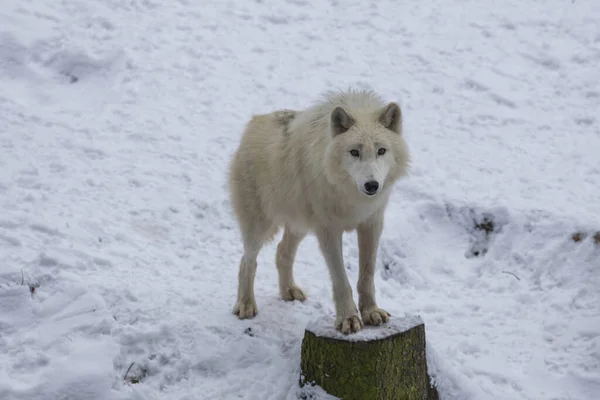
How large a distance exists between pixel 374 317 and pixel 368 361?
1.61ft

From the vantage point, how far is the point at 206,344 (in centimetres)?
560

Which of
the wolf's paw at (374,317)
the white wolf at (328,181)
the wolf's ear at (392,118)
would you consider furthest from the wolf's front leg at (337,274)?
the wolf's ear at (392,118)

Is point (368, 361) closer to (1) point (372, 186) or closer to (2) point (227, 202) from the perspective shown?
(1) point (372, 186)

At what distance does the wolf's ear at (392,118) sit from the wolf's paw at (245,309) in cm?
212

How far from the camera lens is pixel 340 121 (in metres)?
5.29

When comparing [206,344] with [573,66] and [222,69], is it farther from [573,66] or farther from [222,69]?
[573,66]

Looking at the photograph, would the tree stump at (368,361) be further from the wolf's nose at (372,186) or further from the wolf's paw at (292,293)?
the wolf's paw at (292,293)

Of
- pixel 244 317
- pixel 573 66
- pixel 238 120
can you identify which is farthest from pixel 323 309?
pixel 573 66

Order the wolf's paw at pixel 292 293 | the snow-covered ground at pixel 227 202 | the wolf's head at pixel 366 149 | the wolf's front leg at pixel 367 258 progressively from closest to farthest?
the wolf's head at pixel 366 149 < the snow-covered ground at pixel 227 202 < the wolf's front leg at pixel 367 258 < the wolf's paw at pixel 292 293

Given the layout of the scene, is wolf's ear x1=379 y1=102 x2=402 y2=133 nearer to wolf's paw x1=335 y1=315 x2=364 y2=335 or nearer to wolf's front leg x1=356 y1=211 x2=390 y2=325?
wolf's front leg x1=356 y1=211 x2=390 y2=325

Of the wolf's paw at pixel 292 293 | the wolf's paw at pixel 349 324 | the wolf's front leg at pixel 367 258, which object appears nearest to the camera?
the wolf's paw at pixel 349 324

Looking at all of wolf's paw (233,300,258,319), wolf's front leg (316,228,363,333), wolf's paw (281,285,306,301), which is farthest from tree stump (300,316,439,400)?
wolf's paw (281,285,306,301)

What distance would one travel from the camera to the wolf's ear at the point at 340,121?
524 cm

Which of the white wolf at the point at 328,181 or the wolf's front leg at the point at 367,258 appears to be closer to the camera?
the white wolf at the point at 328,181
